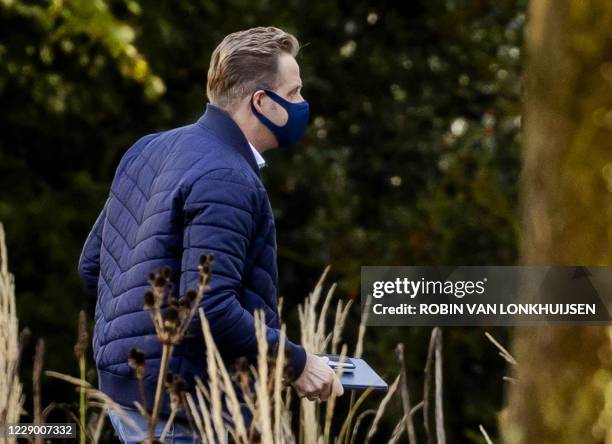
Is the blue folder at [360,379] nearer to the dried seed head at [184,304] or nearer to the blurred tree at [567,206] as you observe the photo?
the dried seed head at [184,304]

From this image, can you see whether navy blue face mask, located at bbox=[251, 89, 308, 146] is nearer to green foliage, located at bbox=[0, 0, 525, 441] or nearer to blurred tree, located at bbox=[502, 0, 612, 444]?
blurred tree, located at bbox=[502, 0, 612, 444]

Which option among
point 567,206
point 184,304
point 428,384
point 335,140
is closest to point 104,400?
point 184,304

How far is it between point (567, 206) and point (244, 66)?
1.26 metres

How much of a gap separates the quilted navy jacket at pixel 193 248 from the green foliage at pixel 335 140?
458 centimetres

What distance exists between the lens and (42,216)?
811cm

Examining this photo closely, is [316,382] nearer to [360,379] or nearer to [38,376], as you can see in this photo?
[360,379]

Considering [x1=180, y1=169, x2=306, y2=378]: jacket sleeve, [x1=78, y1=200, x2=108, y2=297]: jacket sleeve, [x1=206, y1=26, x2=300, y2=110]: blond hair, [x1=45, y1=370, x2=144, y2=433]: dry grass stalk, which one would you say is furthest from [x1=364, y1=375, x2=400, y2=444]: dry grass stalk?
[x1=78, y1=200, x2=108, y2=297]: jacket sleeve

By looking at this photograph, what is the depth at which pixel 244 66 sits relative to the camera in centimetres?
289

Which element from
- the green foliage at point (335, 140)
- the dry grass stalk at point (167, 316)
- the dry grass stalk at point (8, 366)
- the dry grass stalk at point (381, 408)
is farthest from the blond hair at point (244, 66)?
the green foliage at point (335, 140)

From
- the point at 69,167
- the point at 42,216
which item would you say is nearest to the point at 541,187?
the point at 42,216

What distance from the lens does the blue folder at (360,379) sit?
2.79 metres

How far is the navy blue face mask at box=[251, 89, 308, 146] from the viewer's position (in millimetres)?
2908

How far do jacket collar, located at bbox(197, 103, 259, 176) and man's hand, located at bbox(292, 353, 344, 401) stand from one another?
0.41m

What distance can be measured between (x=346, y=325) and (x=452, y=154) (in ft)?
4.67
